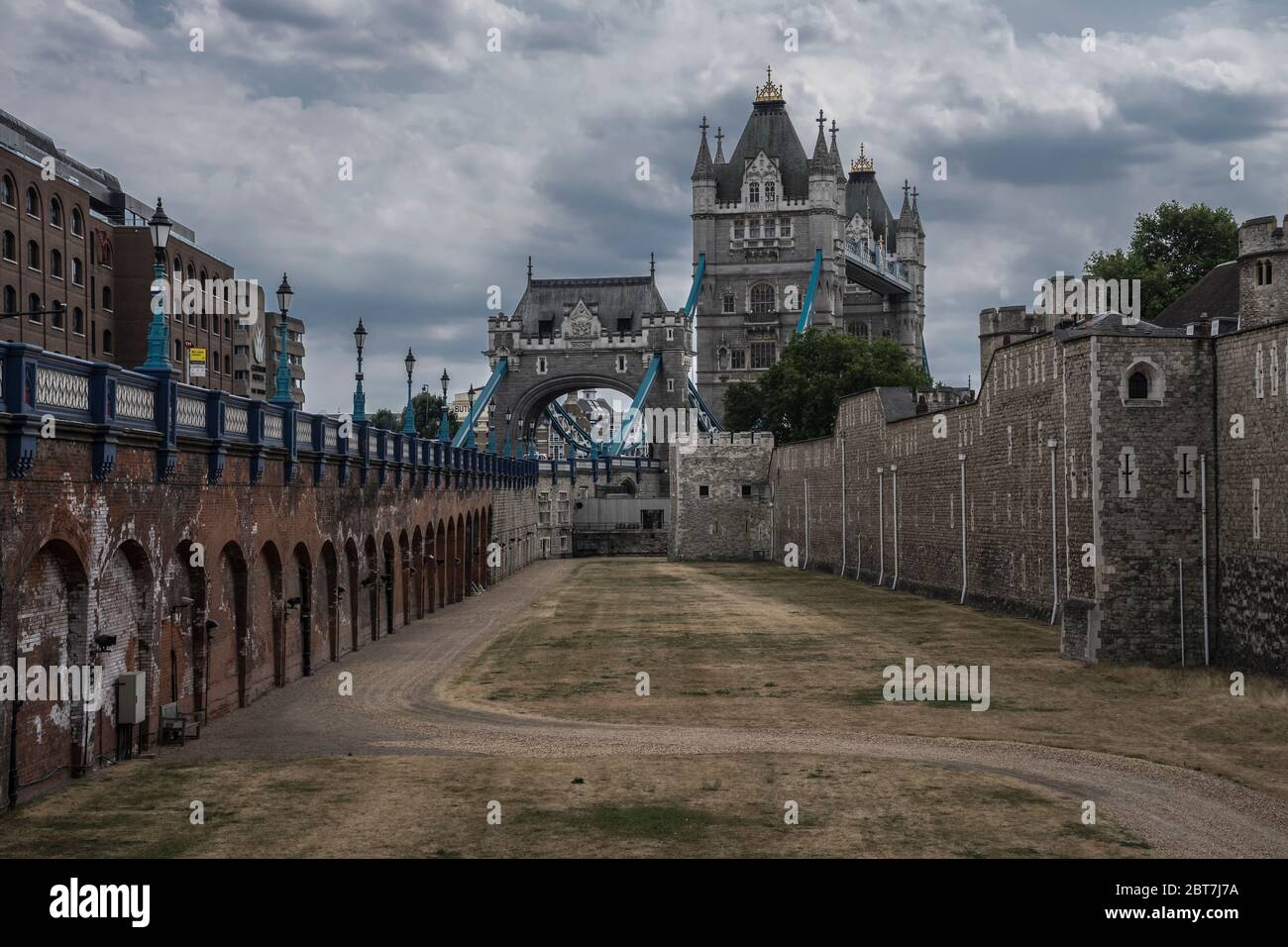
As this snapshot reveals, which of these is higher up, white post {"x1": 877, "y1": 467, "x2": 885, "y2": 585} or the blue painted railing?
the blue painted railing

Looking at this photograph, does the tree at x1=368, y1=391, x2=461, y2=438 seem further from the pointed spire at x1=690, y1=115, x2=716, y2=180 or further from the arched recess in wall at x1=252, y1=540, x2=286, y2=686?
the arched recess in wall at x1=252, y1=540, x2=286, y2=686

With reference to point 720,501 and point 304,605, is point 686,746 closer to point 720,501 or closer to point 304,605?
point 304,605

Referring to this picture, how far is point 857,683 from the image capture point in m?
27.2

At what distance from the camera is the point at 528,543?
8356 centimetres

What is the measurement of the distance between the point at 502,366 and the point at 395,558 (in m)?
95.4

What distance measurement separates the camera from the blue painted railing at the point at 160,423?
15359mm

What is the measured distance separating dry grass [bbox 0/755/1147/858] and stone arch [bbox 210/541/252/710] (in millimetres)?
5138

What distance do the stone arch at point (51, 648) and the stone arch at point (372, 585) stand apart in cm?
1794

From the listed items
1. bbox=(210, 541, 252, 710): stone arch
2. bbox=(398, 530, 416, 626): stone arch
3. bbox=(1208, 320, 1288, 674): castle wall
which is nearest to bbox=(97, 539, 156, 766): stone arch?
bbox=(210, 541, 252, 710): stone arch

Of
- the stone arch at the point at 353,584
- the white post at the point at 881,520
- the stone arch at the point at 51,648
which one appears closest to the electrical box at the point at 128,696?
the stone arch at the point at 51,648

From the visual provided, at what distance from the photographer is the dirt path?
15383 mm

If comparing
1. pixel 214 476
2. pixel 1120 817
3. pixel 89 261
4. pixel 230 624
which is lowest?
pixel 1120 817

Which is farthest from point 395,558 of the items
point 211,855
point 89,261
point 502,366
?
point 502,366
